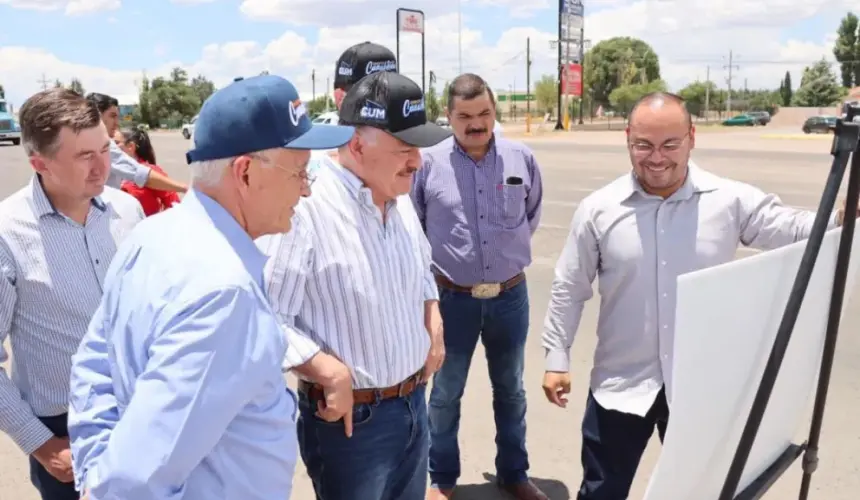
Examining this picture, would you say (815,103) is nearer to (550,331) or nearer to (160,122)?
(160,122)

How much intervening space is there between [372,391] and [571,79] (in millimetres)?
49014

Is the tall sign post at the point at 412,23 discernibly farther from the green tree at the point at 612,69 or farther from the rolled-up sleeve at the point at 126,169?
the rolled-up sleeve at the point at 126,169

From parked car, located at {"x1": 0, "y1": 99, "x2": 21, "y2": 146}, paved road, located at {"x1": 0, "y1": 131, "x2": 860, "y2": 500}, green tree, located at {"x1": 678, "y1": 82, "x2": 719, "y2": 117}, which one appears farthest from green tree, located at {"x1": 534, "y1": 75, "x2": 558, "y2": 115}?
paved road, located at {"x1": 0, "y1": 131, "x2": 860, "y2": 500}

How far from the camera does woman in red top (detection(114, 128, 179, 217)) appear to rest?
19.3 ft

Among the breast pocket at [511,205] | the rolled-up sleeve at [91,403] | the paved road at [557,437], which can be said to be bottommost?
the paved road at [557,437]

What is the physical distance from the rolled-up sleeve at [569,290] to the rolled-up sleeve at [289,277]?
1.06 m

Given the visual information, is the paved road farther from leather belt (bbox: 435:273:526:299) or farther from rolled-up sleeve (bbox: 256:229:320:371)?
rolled-up sleeve (bbox: 256:229:320:371)

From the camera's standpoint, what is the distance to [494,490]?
3.63m

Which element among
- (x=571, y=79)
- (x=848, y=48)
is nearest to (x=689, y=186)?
(x=571, y=79)

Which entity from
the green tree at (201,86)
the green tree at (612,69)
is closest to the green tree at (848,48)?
the green tree at (612,69)

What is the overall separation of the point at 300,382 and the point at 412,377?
1.22ft

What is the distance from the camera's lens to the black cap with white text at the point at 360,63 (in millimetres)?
3305

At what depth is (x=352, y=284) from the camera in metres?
2.22

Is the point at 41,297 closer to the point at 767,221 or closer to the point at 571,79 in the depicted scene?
the point at 767,221
